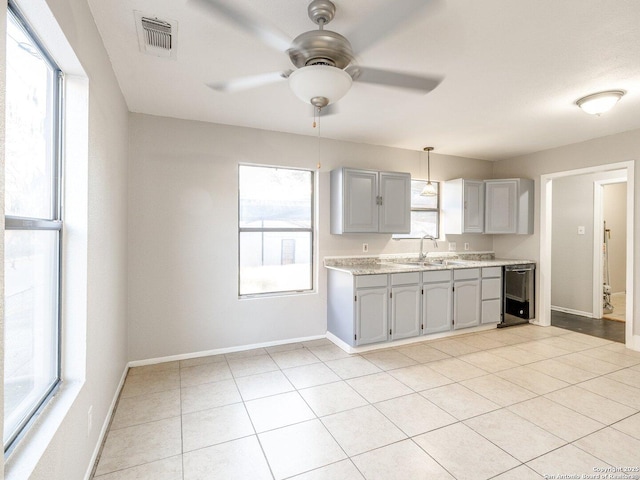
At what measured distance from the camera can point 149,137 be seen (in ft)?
10.7

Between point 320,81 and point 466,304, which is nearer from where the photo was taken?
point 320,81

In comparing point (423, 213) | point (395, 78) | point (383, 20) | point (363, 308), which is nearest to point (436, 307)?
point (363, 308)

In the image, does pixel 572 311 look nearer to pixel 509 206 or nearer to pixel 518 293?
pixel 518 293

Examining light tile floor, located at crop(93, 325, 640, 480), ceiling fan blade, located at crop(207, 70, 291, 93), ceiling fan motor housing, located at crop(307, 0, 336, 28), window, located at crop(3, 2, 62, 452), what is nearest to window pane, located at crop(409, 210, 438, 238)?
light tile floor, located at crop(93, 325, 640, 480)

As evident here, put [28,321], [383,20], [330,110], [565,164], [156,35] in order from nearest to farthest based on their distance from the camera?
[28,321] → [383,20] → [156,35] → [330,110] → [565,164]

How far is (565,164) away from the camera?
172 inches

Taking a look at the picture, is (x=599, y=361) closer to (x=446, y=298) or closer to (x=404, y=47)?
(x=446, y=298)

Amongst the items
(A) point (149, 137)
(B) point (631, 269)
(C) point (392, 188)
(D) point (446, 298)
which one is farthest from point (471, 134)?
(A) point (149, 137)

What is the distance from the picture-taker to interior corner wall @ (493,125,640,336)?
145 inches

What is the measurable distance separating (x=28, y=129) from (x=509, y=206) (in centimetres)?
525

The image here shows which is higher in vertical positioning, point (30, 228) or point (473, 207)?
point (473, 207)

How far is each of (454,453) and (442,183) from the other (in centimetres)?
386

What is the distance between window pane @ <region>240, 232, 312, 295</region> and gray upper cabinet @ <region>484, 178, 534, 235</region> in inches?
111

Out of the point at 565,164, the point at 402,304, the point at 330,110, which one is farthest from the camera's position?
the point at 565,164
